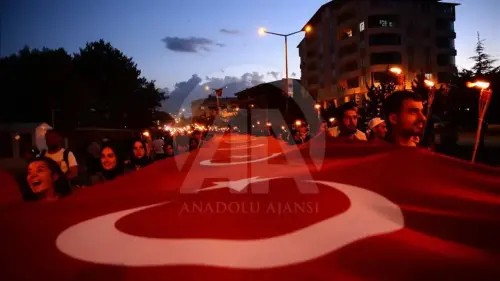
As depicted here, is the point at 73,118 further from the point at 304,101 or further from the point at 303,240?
the point at 303,240

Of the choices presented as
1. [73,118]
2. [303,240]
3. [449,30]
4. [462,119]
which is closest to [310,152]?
[303,240]

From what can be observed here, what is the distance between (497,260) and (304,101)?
235 ft

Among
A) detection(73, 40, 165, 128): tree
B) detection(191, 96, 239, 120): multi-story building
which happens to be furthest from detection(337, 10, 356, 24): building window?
detection(73, 40, 165, 128): tree

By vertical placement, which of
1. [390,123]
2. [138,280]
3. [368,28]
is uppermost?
[368,28]

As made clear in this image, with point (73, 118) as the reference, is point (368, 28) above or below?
above

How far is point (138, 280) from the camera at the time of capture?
7.30 feet

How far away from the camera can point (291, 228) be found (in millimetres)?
2615

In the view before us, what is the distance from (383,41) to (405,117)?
59.4 meters

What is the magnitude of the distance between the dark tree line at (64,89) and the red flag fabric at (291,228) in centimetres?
4475

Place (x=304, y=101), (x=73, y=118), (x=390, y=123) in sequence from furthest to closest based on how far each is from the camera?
(x=304, y=101) < (x=73, y=118) < (x=390, y=123)

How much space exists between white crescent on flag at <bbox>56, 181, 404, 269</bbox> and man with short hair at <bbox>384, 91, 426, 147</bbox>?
148cm

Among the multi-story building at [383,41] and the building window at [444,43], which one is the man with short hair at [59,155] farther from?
the building window at [444,43]

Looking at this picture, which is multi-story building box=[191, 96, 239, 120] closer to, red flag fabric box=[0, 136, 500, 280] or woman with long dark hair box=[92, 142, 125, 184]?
woman with long dark hair box=[92, 142, 125, 184]

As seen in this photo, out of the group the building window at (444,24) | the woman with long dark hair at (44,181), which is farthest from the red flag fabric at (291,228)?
the building window at (444,24)
